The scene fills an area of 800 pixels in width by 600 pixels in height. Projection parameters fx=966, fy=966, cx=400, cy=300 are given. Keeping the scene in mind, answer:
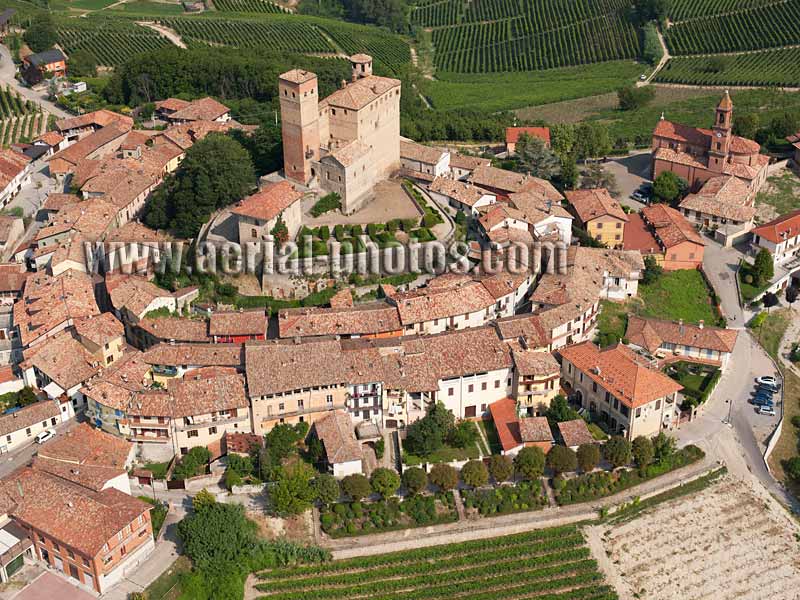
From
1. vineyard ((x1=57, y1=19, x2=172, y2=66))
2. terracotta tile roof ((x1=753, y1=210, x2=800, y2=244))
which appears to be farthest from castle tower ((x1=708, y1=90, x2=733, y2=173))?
vineyard ((x1=57, y1=19, x2=172, y2=66))

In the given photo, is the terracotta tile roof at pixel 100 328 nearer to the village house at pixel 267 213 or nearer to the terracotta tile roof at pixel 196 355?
the terracotta tile roof at pixel 196 355

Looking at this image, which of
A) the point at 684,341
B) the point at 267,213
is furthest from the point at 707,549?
the point at 267,213

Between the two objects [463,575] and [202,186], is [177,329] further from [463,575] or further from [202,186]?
[463,575]

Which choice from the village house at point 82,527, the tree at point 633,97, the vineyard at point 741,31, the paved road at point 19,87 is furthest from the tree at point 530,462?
the vineyard at point 741,31

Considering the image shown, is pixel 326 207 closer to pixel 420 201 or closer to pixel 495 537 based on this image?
pixel 420 201

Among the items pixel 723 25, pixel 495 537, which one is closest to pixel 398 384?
pixel 495 537

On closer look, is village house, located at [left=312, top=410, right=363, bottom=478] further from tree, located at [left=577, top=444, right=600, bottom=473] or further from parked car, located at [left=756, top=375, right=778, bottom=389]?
parked car, located at [left=756, top=375, right=778, bottom=389]
